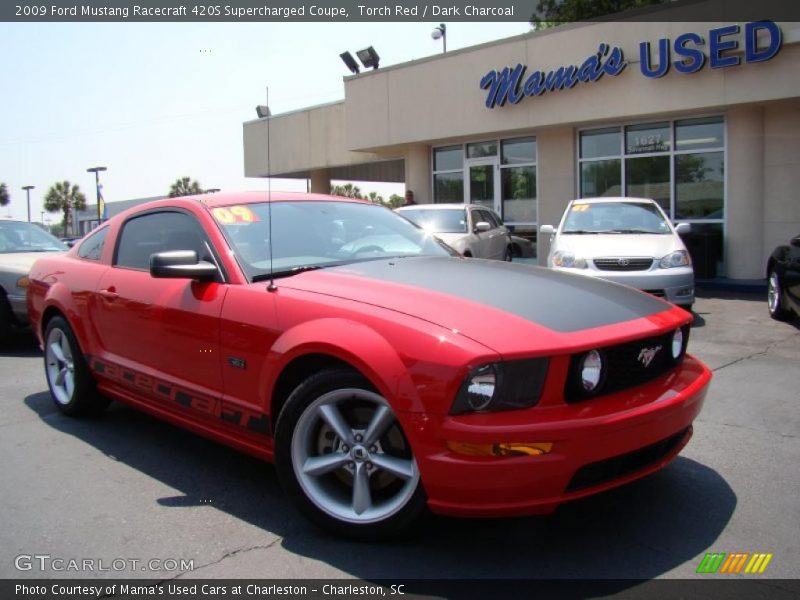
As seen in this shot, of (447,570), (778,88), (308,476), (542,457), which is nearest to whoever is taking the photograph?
(542,457)

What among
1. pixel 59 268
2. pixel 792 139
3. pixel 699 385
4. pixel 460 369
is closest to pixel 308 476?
pixel 460 369

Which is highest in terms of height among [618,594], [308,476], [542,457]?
[542,457]

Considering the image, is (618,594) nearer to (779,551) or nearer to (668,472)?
(779,551)

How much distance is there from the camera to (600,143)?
48.0 ft

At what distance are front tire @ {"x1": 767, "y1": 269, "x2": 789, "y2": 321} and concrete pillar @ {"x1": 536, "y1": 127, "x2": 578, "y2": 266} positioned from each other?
622 centimetres

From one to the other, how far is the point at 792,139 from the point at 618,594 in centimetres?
1197

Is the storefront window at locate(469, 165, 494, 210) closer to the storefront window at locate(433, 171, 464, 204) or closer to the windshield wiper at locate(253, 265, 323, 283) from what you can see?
the storefront window at locate(433, 171, 464, 204)

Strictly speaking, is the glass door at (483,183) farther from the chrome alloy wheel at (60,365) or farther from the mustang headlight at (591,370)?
the mustang headlight at (591,370)

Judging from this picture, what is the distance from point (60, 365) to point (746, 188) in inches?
456

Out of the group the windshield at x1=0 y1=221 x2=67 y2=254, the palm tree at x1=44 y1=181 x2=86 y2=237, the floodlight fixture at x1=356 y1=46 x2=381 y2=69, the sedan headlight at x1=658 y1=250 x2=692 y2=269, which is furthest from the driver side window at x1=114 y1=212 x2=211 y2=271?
the palm tree at x1=44 y1=181 x2=86 y2=237

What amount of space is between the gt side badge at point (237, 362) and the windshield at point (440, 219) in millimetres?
8612

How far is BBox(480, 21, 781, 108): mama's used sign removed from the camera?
11492 millimetres

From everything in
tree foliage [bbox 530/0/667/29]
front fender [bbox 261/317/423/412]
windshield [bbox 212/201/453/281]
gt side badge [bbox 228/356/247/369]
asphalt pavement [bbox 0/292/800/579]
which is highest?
tree foliage [bbox 530/0/667/29]

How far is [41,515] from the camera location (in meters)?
3.47
